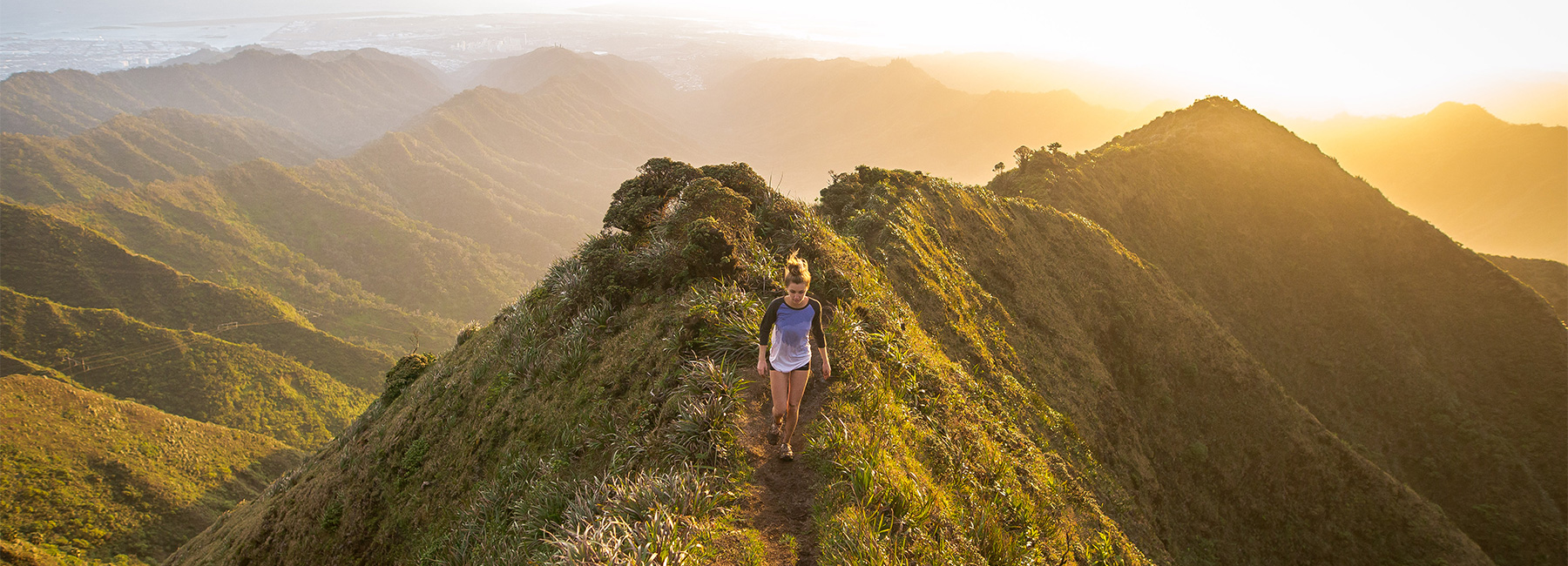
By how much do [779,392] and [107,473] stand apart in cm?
5823

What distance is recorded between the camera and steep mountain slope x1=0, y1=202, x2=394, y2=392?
69.3 meters

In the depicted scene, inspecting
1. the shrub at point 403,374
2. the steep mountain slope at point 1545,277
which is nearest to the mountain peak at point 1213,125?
the steep mountain slope at point 1545,277

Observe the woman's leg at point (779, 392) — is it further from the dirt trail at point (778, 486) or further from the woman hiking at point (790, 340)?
the dirt trail at point (778, 486)

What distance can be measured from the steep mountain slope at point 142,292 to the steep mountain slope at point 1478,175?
19181 cm

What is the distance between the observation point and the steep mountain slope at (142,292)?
69312 millimetres

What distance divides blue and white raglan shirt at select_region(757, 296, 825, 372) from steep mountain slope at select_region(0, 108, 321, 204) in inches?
6719

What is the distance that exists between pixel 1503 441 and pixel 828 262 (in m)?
38.2

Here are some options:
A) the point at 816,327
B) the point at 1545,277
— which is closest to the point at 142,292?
the point at 816,327

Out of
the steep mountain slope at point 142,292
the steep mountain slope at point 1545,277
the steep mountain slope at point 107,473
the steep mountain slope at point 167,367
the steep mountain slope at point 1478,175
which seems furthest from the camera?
the steep mountain slope at point 1478,175

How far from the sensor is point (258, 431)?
57.3 metres

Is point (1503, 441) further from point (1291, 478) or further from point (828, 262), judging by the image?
point (828, 262)

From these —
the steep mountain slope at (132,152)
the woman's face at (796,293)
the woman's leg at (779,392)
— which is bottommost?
the steep mountain slope at (132,152)

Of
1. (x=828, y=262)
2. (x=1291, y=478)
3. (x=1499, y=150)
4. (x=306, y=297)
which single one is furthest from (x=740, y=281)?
(x=1499, y=150)

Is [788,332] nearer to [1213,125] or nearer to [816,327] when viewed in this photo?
[816,327]
